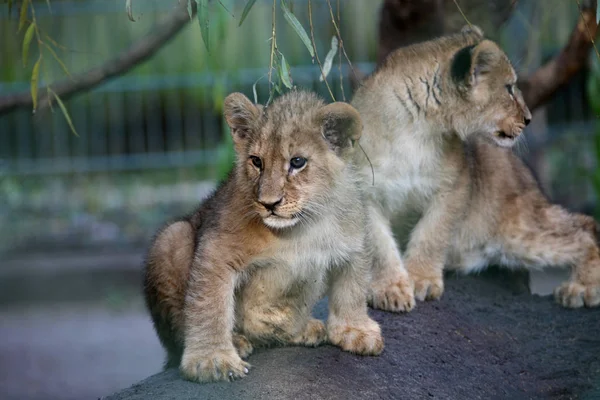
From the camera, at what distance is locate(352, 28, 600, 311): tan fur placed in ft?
18.9

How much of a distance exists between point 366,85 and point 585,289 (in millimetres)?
1839

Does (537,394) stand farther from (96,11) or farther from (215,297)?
(96,11)

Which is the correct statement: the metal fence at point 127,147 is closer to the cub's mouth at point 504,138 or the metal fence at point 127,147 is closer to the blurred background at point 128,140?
the blurred background at point 128,140

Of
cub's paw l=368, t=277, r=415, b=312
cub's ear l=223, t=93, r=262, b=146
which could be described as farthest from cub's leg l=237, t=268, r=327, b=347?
cub's paw l=368, t=277, r=415, b=312

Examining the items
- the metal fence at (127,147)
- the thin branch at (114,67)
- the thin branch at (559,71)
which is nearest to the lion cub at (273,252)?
the thin branch at (114,67)

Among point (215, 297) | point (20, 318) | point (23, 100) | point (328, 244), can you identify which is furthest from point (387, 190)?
point (20, 318)

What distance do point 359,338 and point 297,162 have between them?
0.89 metres

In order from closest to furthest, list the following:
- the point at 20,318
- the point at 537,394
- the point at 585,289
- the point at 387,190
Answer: the point at 537,394
the point at 387,190
the point at 585,289
the point at 20,318

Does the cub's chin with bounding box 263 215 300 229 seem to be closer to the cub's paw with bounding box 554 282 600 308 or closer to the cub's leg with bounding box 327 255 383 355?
the cub's leg with bounding box 327 255 383 355

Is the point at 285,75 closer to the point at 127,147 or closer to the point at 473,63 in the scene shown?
the point at 473,63

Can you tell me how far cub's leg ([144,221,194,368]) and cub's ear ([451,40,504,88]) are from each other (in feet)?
6.53

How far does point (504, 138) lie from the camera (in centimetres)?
602

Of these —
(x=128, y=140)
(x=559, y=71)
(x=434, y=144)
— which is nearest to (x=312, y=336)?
(x=434, y=144)

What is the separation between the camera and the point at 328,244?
451 cm
